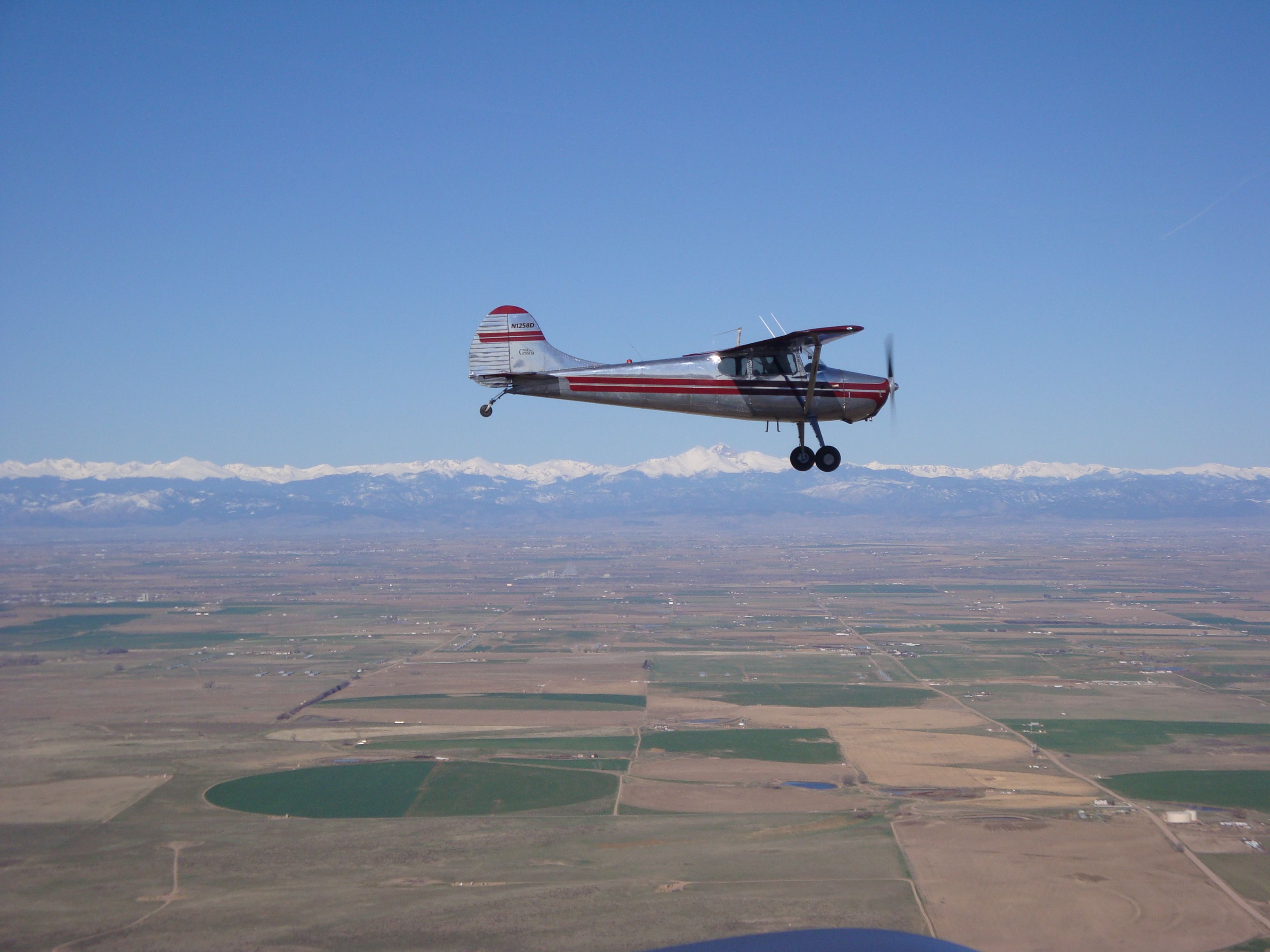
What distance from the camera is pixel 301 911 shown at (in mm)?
66250

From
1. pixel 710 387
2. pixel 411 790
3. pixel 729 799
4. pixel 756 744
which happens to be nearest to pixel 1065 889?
pixel 729 799

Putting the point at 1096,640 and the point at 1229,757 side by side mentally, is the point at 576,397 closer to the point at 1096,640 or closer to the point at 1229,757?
the point at 1229,757

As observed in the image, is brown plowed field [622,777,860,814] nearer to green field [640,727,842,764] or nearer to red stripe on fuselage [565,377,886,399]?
green field [640,727,842,764]

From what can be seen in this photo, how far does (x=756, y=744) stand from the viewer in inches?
4368

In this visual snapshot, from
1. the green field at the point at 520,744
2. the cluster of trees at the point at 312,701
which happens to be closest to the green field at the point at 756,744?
the green field at the point at 520,744

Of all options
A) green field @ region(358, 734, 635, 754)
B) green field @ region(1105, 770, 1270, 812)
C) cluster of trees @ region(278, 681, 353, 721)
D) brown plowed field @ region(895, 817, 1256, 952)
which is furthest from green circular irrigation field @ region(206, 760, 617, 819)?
green field @ region(1105, 770, 1270, 812)

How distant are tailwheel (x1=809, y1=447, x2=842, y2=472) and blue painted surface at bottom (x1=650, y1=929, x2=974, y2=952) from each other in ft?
55.9

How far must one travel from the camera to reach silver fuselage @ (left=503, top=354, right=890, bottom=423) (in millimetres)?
31578

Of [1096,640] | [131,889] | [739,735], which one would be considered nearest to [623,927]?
[131,889]

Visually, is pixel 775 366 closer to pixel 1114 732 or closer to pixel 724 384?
pixel 724 384

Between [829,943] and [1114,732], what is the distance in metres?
118

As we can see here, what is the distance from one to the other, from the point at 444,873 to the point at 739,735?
5013cm

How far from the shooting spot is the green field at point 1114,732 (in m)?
109

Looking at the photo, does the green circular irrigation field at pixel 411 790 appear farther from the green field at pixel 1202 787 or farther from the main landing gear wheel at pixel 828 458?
the main landing gear wheel at pixel 828 458
